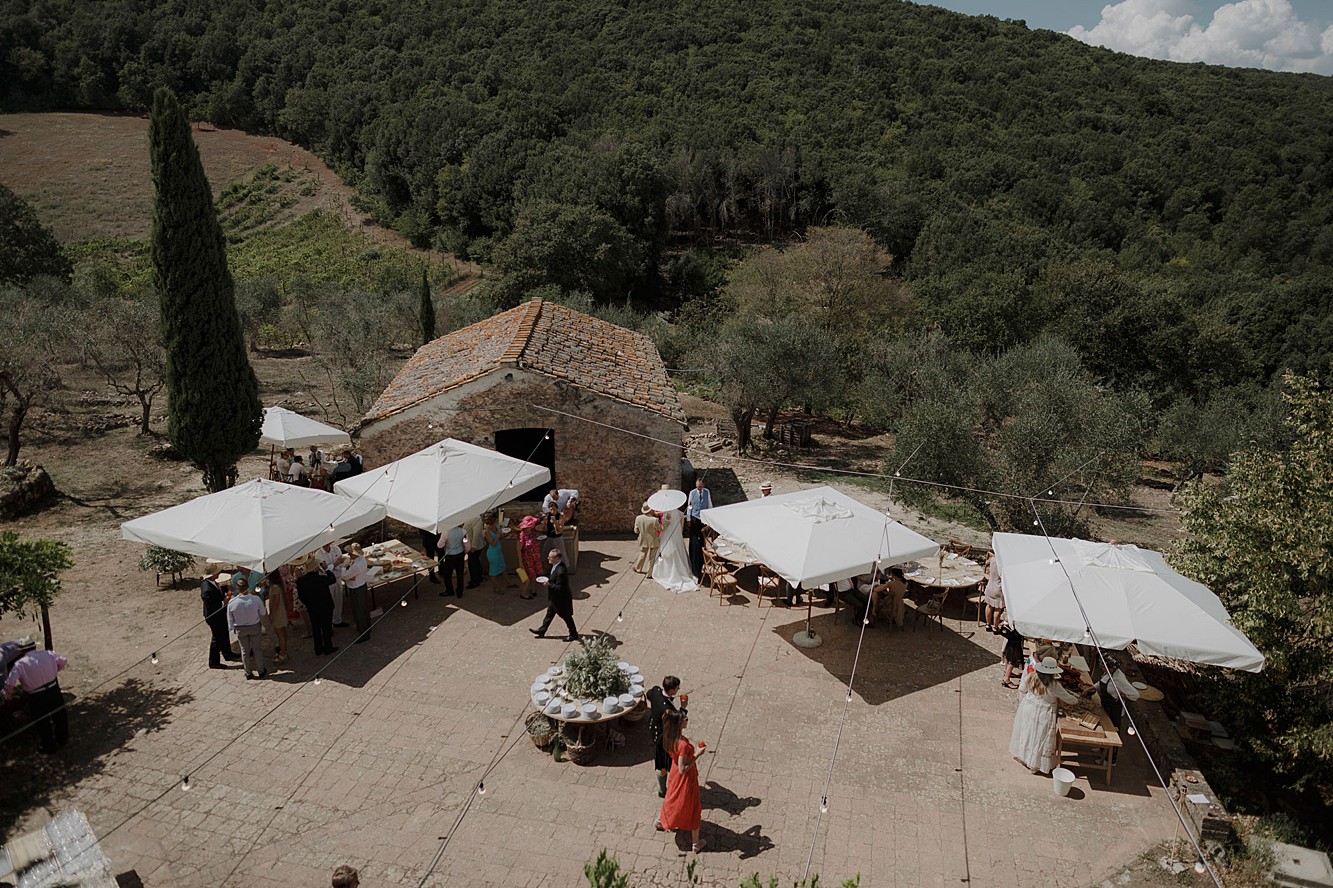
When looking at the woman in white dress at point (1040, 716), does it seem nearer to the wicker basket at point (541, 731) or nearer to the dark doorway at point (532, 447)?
the wicker basket at point (541, 731)

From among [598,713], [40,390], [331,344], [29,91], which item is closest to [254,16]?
[29,91]

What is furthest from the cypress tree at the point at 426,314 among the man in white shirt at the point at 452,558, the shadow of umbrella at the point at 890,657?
the shadow of umbrella at the point at 890,657

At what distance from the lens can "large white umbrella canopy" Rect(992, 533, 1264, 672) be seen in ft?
28.5

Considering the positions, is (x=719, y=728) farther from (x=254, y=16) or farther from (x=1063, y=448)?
(x=254, y=16)

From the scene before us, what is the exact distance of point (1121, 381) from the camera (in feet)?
116

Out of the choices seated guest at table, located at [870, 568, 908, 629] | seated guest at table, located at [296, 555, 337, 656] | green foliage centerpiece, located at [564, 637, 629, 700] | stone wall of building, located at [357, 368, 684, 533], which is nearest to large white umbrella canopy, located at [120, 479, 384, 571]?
seated guest at table, located at [296, 555, 337, 656]

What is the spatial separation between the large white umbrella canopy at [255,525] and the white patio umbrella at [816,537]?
19.7 feet

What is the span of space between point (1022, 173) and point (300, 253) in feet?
216

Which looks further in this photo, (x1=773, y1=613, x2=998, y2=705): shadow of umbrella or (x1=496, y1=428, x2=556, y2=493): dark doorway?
(x1=496, y1=428, x2=556, y2=493): dark doorway

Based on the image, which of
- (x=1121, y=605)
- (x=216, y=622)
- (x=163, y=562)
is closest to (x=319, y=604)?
(x=216, y=622)

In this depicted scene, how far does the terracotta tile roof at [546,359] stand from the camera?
15164mm

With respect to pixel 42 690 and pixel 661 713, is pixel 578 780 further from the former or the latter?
pixel 42 690

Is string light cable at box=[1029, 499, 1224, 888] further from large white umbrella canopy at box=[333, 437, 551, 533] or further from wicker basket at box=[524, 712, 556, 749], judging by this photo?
large white umbrella canopy at box=[333, 437, 551, 533]

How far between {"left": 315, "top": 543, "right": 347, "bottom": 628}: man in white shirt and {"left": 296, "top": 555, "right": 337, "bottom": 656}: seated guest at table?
0.20 metres
